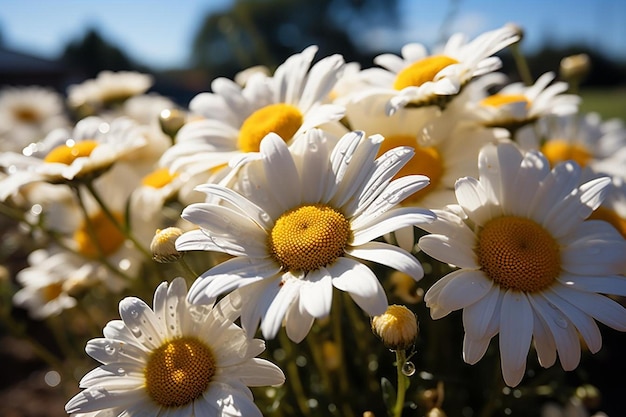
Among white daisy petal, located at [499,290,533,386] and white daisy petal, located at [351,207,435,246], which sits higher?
white daisy petal, located at [351,207,435,246]

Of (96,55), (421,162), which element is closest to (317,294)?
(421,162)

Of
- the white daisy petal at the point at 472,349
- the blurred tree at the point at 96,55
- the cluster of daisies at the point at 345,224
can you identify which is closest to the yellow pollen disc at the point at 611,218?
the cluster of daisies at the point at 345,224

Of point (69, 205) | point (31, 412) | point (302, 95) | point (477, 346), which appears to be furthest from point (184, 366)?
point (31, 412)

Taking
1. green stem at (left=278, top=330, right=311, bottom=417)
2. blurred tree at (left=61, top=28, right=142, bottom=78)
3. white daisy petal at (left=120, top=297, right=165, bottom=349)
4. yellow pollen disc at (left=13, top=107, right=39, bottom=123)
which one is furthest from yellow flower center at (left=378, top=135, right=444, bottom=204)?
blurred tree at (left=61, top=28, right=142, bottom=78)

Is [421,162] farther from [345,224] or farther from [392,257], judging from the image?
[392,257]

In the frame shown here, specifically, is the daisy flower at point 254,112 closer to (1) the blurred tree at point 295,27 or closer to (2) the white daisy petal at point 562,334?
(2) the white daisy petal at point 562,334

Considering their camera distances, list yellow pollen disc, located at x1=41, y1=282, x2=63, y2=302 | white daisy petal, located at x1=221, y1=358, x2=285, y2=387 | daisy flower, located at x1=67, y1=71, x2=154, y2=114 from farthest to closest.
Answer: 1. daisy flower, located at x1=67, y1=71, x2=154, y2=114
2. yellow pollen disc, located at x1=41, y1=282, x2=63, y2=302
3. white daisy petal, located at x1=221, y1=358, x2=285, y2=387

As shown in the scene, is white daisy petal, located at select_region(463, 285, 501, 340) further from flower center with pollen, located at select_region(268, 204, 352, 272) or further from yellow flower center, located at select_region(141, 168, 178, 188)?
yellow flower center, located at select_region(141, 168, 178, 188)
